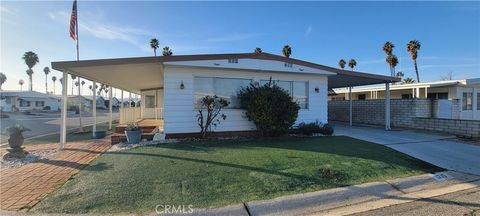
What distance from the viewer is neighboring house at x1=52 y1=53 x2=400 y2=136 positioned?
9.14 meters

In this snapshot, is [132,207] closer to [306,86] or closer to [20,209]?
[20,209]

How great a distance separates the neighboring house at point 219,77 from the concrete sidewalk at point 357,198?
6.01 m

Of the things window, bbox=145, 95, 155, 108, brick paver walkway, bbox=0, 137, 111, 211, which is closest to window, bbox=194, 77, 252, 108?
brick paver walkway, bbox=0, 137, 111, 211

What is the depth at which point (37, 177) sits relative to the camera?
5.46 metres

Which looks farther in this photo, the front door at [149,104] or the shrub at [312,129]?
the front door at [149,104]

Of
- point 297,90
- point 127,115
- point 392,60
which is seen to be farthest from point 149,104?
point 392,60

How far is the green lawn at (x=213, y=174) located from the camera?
424cm

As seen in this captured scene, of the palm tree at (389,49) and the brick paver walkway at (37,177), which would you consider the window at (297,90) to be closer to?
the brick paver walkway at (37,177)

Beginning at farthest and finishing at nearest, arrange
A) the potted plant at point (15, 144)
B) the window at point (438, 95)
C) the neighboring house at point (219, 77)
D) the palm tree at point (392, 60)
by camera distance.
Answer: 1. the palm tree at point (392, 60)
2. the window at point (438, 95)
3. the neighboring house at point (219, 77)
4. the potted plant at point (15, 144)

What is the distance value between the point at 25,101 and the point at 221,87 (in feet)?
183

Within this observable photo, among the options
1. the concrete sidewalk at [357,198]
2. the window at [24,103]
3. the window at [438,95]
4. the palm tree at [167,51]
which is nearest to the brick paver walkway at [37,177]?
the concrete sidewalk at [357,198]

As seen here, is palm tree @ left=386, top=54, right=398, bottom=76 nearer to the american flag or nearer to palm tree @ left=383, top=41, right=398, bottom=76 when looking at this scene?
palm tree @ left=383, top=41, right=398, bottom=76

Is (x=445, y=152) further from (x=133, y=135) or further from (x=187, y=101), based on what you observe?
(x=133, y=135)

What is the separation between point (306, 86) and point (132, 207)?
923 centimetres
